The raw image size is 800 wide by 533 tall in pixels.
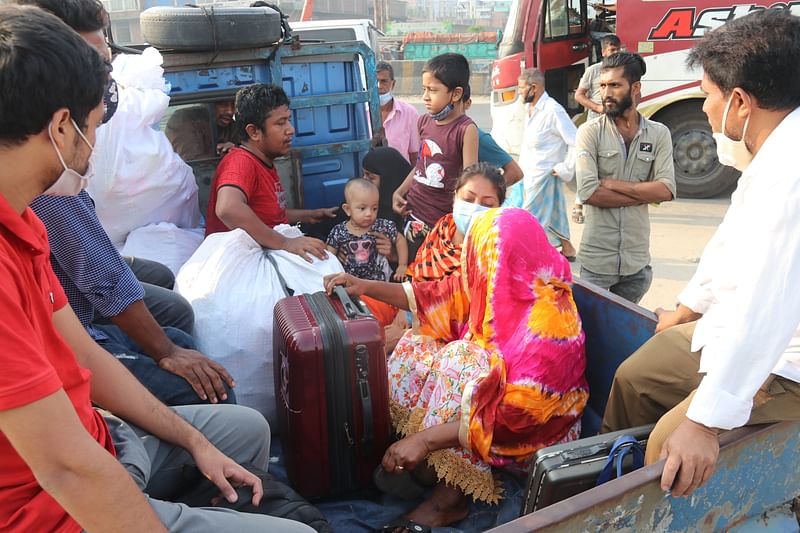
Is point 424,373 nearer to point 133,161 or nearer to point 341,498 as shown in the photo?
point 341,498

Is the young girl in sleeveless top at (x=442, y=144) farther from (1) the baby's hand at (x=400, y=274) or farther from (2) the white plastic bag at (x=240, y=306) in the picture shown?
(2) the white plastic bag at (x=240, y=306)

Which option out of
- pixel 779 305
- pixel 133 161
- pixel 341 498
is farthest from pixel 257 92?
pixel 779 305

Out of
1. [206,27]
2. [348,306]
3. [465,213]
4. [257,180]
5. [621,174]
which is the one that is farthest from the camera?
[206,27]

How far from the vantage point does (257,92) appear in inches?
123

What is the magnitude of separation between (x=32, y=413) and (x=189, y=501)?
0.73 m

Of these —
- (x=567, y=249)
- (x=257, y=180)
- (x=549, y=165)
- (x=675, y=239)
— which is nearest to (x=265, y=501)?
(x=257, y=180)

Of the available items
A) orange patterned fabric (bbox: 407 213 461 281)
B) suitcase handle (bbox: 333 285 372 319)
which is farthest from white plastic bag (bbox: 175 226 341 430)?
orange patterned fabric (bbox: 407 213 461 281)

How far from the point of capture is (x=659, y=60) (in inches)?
300

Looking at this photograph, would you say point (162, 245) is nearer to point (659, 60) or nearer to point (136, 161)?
point (136, 161)

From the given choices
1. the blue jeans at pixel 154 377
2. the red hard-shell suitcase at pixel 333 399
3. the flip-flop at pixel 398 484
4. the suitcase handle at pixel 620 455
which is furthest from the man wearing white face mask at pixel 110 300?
the suitcase handle at pixel 620 455

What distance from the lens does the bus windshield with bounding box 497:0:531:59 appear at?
8164 millimetres

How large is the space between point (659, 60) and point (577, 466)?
23.3ft

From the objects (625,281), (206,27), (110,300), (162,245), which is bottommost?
(625,281)

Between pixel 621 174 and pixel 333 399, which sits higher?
pixel 621 174
